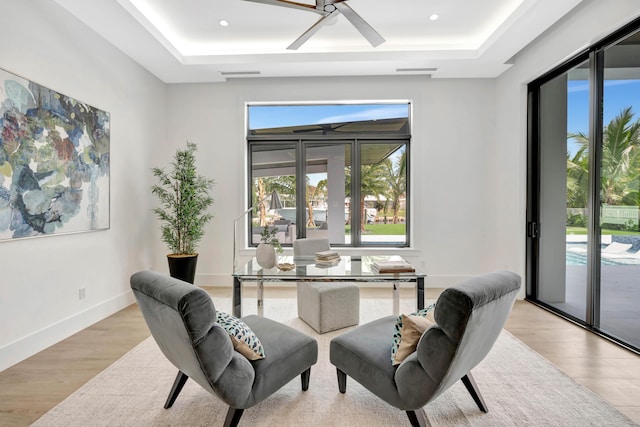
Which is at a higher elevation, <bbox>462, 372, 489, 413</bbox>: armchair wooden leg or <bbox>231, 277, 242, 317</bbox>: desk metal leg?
<bbox>231, 277, 242, 317</bbox>: desk metal leg

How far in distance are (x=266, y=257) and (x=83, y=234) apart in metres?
1.87

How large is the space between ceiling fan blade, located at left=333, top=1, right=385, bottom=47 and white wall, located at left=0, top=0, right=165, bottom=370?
8.02ft

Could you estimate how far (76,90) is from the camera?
10.0 feet

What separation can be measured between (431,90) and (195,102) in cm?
336

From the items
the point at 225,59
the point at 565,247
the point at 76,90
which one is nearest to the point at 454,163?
the point at 565,247

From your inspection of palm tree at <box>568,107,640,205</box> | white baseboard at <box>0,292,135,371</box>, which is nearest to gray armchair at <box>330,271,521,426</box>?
palm tree at <box>568,107,640,205</box>

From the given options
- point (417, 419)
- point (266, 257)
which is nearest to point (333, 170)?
point (266, 257)

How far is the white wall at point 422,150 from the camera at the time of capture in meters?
4.51

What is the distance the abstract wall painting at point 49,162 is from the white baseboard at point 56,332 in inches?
31.7

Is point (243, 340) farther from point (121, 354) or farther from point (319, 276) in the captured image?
point (121, 354)

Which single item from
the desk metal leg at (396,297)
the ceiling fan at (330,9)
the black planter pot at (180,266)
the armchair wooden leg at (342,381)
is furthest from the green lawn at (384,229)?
the armchair wooden leg at (342,381)

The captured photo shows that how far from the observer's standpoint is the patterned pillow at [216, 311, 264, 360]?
5.52 ft

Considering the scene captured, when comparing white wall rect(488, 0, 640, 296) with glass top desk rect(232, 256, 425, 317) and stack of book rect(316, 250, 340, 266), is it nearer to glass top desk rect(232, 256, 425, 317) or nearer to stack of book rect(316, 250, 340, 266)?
glass top desk rect(232, 256, 425, 317)

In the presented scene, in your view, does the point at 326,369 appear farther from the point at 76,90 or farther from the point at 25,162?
the point at 76,90
